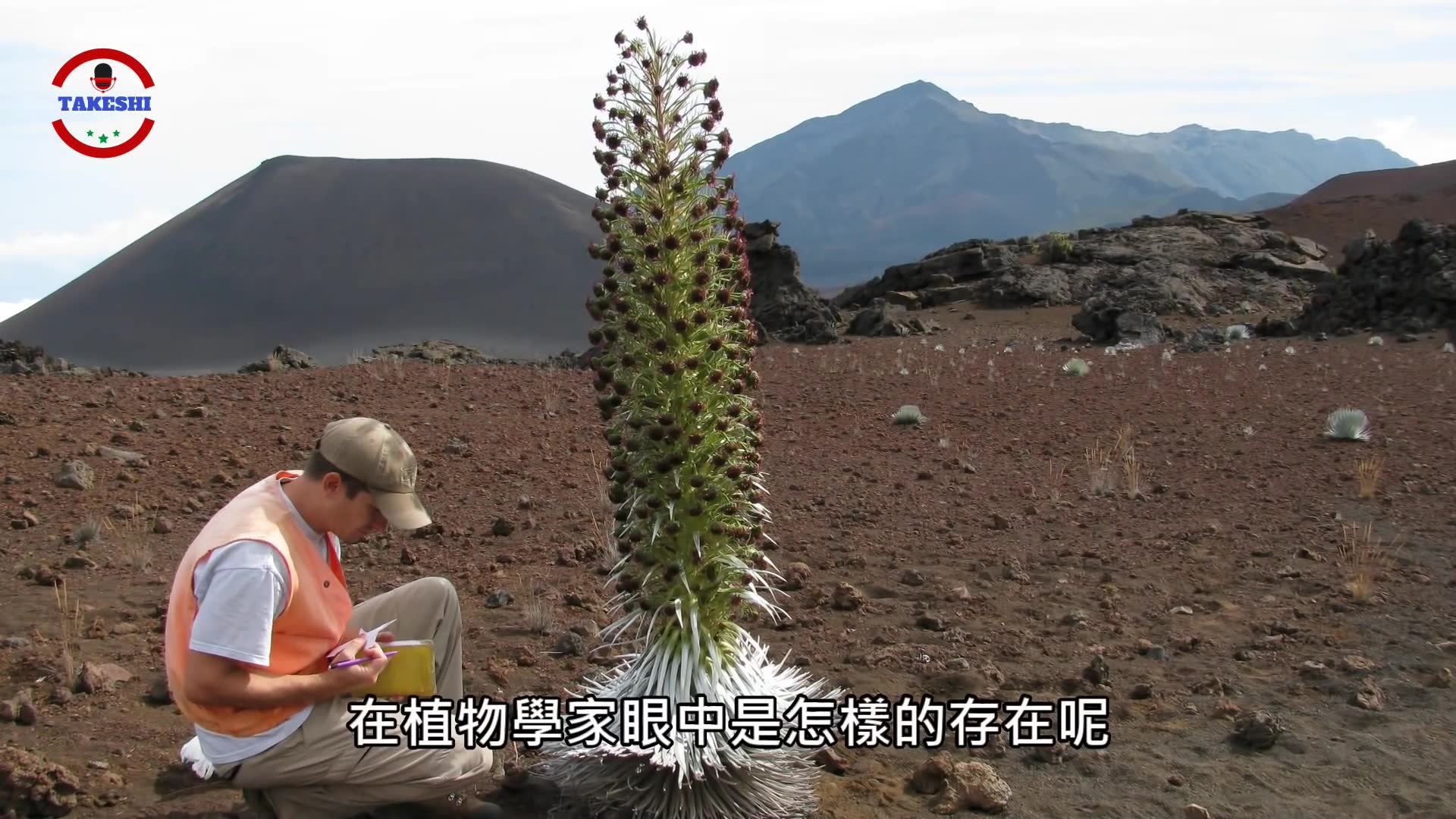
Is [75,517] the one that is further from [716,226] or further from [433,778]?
[716,226]

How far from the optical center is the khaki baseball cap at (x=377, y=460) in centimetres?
278

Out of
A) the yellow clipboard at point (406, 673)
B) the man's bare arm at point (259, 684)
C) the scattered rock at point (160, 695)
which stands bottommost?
the scattered rock at point (160, 695)

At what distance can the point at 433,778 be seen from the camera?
307cm

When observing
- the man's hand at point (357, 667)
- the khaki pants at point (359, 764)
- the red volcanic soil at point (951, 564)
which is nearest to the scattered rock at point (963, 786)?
the red volcanic soil at point (951, 564)

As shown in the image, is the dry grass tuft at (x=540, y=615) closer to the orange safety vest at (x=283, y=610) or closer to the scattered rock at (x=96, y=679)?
the scattered rock at (x=96, y=679)

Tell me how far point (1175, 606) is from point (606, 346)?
3253 mm

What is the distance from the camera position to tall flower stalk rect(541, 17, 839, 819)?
2779mm

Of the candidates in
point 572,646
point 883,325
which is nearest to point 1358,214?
point 883,325

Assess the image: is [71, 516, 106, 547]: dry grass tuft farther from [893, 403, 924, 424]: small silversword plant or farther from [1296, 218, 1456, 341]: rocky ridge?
[1296, 218, 1456, 341]: rocky ridge

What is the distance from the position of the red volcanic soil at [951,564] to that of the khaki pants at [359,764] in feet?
1.20

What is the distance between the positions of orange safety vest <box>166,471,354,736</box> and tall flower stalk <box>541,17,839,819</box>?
2.35 ft

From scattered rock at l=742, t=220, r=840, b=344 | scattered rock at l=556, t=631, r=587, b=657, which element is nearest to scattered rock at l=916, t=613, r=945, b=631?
scattered rock at l=556, t=631, r=587, b=657

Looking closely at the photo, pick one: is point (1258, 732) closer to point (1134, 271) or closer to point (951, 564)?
point (951, 564)

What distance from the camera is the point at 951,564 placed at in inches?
225
